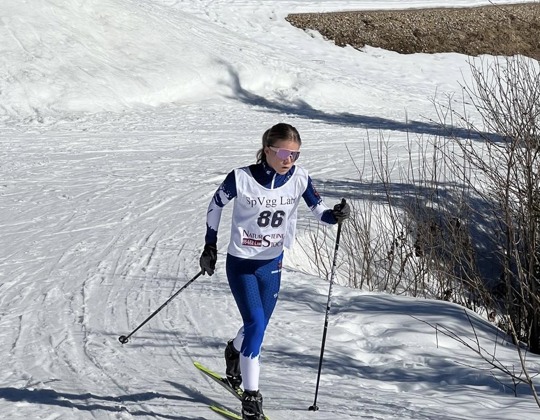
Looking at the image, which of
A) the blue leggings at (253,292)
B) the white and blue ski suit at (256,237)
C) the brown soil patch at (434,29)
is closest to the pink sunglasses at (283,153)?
the white and blue ski suit at (256,237)

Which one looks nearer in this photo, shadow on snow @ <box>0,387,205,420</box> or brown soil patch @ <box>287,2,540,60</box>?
shadow on snow @ <box>0,387,205,420</box>

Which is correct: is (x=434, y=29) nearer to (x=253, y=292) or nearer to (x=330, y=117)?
(x=330, y=117)

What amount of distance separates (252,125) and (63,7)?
6.53 meters

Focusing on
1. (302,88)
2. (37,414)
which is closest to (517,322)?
(37,414)

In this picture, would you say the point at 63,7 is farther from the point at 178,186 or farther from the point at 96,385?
the point at 96,385

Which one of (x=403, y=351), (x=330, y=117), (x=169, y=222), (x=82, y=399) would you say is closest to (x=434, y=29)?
(x=330, y=117)

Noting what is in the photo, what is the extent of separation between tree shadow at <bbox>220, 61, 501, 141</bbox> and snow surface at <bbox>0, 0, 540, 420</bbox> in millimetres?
75

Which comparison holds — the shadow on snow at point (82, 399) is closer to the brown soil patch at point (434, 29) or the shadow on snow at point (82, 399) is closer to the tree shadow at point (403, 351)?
the tree shadow at point (403, 351)

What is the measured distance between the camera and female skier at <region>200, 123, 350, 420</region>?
5785 millimetres

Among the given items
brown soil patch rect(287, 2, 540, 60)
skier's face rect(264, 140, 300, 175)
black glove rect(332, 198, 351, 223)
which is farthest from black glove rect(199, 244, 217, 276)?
brown soil patch rect(287, 2, 540, 60)

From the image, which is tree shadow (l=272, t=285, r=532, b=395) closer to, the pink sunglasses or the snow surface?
the snow surface

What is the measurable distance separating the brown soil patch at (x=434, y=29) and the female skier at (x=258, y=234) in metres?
25.2

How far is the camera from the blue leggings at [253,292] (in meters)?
5.78

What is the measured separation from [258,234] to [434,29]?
28.3 meters
